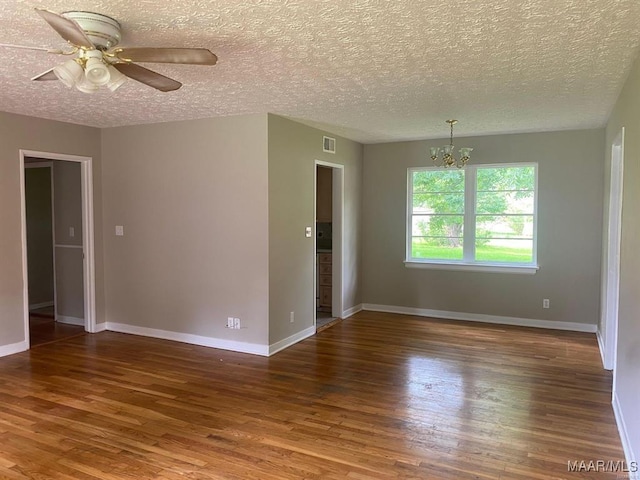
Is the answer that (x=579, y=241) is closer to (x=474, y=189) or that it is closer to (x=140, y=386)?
(x=474, y=189)

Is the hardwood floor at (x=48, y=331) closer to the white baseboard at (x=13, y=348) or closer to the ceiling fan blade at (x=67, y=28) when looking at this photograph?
the white baseboard at (x=13, y=348)

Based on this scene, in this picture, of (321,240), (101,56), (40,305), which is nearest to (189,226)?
(321,240)

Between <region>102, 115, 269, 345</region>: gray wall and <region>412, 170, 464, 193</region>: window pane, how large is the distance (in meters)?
2.70

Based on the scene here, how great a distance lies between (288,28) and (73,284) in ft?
16.0

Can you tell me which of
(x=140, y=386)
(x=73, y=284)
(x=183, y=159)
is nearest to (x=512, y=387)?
(x=140, y=386)

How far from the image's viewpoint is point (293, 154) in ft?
16.5

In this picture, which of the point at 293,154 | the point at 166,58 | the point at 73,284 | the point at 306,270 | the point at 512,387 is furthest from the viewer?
the point at 73,284

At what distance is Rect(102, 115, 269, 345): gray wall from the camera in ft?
15.6

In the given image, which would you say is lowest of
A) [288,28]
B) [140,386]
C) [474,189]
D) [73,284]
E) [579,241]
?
[140,386]

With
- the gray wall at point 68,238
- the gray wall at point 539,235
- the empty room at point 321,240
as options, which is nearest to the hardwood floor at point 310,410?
the empty room at point 321,240

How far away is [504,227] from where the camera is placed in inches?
239

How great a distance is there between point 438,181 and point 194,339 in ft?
12.1

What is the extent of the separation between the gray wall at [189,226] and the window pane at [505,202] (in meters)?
3.01

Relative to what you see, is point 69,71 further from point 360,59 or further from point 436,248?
point 436,248
